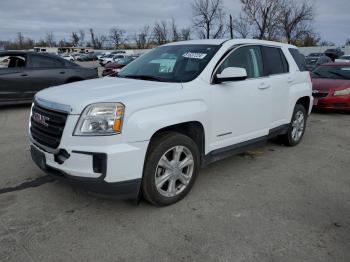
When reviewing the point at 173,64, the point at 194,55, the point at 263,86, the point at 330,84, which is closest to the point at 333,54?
the point at 330,84

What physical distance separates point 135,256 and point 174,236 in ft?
1.43

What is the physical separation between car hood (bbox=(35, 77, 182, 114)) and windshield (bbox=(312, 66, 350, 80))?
774cm

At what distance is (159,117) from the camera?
Result: 3410 millimetres

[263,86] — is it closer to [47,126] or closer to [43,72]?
[47,126]

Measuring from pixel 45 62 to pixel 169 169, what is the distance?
7.34 meters

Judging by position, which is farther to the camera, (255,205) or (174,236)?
(255,205)

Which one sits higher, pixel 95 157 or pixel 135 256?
pixel 95 157

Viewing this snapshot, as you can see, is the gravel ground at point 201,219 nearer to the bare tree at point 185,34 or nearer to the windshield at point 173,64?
the windshield at point 173,64

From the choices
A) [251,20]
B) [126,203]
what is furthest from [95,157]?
[251,20]

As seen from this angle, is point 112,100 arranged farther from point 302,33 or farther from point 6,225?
point 302,33

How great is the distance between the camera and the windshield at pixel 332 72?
32.7 ft

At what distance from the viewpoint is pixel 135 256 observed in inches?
114

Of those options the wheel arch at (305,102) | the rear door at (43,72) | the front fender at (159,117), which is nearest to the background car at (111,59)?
the rear door at (43,72)

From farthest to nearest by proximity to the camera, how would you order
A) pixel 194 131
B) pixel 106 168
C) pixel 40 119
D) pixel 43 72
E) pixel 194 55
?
pixel 43 72 < pixel 194 55 < pixel 194 131 < pixel 40 119 < pixel 106 168
